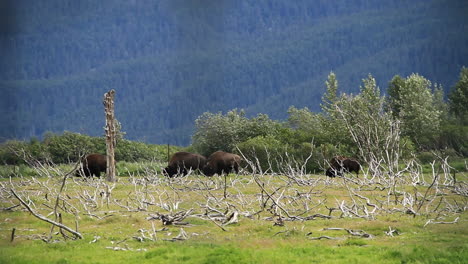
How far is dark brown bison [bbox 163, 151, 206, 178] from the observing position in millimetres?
26578

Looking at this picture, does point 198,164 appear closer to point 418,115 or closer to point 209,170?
point 209,170

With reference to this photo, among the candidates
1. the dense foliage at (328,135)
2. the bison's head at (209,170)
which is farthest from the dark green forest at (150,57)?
the dense foliage at (328,135)

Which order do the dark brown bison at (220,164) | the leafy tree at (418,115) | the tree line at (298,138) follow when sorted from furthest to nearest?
the leafy tree at (418,115), the tree line at (298,138), the dark brown bison at (220,164)

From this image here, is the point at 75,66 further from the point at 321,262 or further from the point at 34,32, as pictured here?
the point at 321,262

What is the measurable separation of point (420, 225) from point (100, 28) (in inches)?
276

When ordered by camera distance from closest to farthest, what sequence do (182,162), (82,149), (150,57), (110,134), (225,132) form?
(150,57)
(110,134)
(182,162)
(82,149)
(225,132)

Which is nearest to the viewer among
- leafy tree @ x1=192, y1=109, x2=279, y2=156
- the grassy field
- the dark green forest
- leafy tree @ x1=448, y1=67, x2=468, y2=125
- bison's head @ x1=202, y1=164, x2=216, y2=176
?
the dark green forest

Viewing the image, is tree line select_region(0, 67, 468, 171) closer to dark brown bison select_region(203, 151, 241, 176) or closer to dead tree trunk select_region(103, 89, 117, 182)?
dark brown bison select_region(203, 151, 241, 176)

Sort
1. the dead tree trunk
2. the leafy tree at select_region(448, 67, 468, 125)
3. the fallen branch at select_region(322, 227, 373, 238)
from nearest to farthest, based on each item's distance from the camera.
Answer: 1. the fallen branch at select_region(322, 227, 373, 238)
2. the dead tree trunk
3. the leafy tree at select_region(448, 67, 468, 125)

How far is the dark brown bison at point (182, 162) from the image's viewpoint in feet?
87.2

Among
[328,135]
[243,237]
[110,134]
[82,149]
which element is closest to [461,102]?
[328,135]

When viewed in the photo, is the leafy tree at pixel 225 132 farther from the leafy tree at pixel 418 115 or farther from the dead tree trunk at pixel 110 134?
the dead tree trunk at pixel 110 134

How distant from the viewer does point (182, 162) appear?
88.2ft

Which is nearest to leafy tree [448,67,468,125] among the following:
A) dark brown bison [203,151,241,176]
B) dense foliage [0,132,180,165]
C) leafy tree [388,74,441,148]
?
leafy tree [388,74,441,148]
